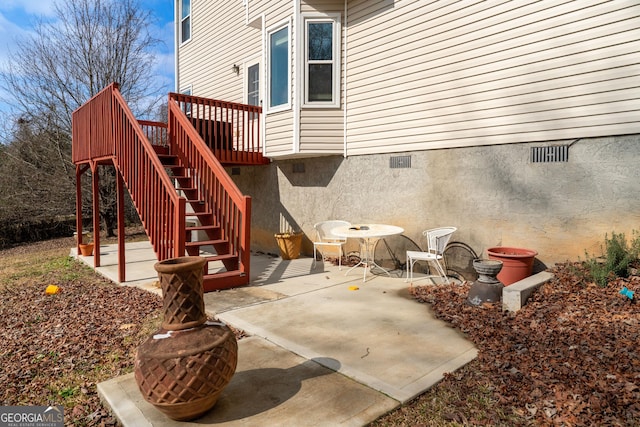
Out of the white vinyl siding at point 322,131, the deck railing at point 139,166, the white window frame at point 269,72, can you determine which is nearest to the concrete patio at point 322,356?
the deck railing at point 139,166

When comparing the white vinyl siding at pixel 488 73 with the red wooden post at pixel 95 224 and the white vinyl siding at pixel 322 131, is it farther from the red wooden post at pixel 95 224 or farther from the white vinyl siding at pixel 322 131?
the red wooden post at pixel 95 224

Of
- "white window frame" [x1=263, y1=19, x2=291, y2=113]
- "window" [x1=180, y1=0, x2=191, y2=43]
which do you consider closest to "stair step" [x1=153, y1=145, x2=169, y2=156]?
"white window frame" [x1=263, y1=19, x2=291, y2=113]

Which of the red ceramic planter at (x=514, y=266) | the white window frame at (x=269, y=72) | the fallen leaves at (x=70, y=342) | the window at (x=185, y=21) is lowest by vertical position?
the fallen leaves at (x=70, y=342)

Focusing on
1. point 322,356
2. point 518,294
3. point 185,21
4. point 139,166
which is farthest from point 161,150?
point 185,21

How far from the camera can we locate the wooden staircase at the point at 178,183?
5.07m

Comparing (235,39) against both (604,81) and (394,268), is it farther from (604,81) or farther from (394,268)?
(604,81)

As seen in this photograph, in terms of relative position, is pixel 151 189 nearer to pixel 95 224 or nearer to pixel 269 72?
pixel 95 224

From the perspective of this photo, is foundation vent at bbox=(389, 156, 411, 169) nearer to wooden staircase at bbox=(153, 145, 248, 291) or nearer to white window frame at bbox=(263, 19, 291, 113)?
white window frame at bbox=(263, 19, 291, 113)

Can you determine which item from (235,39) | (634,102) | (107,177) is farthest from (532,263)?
(107,177)

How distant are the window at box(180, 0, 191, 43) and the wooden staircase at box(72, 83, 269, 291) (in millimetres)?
5378

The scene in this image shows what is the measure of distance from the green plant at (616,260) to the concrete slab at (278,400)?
2.90m

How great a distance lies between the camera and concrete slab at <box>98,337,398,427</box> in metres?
2.18

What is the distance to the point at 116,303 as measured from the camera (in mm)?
4922

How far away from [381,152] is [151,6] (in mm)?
13147
